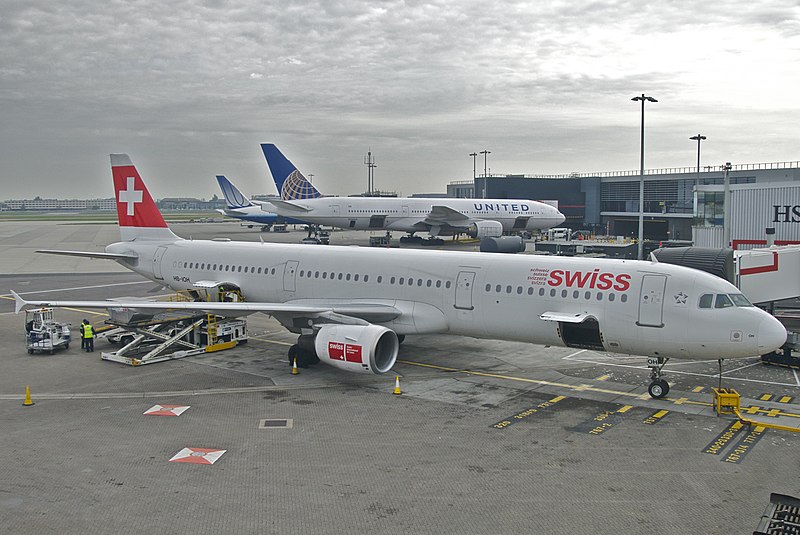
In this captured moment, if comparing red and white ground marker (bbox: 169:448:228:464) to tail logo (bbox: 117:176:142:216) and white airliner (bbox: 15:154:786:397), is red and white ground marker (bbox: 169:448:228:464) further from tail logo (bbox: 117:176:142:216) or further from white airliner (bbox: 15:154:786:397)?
tail logo (bbox: 117:176:142:216)

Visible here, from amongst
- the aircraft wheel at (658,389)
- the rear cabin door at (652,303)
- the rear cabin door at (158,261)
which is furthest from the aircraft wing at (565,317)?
Result: the rear cabin door at (158,261)

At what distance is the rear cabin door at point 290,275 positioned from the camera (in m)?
27.9

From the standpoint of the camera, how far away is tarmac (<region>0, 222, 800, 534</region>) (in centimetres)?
1302

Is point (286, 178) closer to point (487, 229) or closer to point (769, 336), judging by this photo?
point (487, 229)

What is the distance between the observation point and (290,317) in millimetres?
25031

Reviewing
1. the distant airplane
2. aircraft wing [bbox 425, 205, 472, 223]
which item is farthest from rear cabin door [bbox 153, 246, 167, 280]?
the distant airplane

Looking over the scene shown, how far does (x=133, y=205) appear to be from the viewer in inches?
1314

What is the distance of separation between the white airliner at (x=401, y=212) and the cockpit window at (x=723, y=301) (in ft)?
187

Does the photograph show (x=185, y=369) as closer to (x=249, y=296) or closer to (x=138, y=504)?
(x=249, y=296)

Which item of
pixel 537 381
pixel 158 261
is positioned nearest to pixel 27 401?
pixel 158 261

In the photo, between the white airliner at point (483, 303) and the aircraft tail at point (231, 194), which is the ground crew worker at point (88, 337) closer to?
the white airliner at point (483, 303)

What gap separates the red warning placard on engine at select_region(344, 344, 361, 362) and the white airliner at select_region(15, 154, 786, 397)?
33 millimetres

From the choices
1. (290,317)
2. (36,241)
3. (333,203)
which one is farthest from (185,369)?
(36,241)

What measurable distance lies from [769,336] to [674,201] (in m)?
82.8
